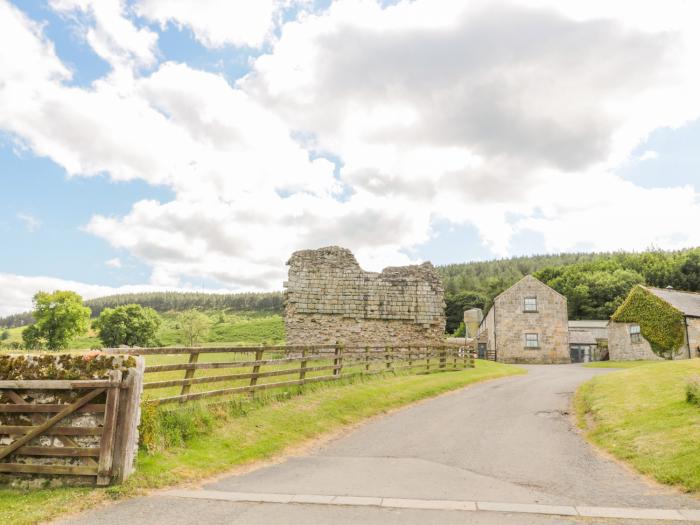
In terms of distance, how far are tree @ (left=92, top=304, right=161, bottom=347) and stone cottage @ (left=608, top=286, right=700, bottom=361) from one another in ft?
203

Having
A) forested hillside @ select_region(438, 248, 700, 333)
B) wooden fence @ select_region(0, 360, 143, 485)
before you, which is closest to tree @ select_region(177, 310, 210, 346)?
forested hillside @ select_region(438, 248, 700, 333)

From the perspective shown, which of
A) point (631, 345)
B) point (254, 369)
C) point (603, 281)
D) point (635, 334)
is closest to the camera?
point (254, 369)

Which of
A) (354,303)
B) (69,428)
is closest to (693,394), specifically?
(69,428)

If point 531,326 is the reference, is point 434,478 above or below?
below

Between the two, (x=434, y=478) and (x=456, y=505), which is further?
(x=434, y=478)

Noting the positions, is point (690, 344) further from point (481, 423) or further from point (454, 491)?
point (454, 491)

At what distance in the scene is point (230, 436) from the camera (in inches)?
385

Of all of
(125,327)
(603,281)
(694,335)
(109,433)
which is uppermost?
(603,281)

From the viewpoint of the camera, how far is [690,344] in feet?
113

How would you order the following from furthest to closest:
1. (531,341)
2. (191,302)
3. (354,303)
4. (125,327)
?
1. (191,302)
2. (125,327)
3. (531,341)
4. (354,303)

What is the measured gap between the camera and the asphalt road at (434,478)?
6.23m

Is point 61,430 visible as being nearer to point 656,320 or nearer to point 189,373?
point 189,373

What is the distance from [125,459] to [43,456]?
1.25 meters

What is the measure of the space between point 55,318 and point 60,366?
61772mm
